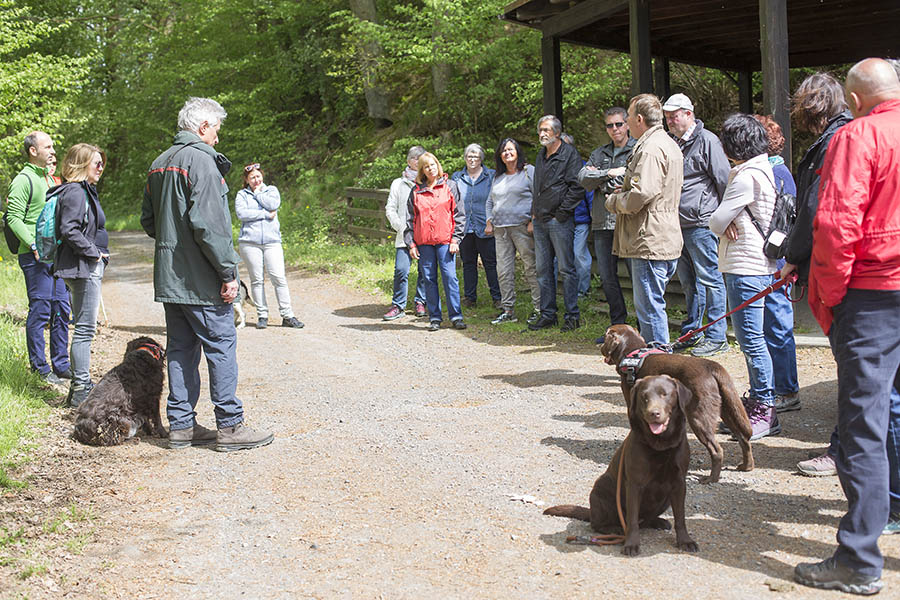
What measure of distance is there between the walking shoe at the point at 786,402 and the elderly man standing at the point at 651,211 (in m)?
0.96

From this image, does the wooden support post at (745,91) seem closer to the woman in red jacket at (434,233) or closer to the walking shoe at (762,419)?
the woman in red jacket at (434,233)

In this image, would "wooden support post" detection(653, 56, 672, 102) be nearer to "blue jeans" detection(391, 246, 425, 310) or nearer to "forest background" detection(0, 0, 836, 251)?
"forest background" detection(0, 0, 836, 251)

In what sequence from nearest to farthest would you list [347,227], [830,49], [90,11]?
1. [830,49]
2. [347,227]
3. [90,11]

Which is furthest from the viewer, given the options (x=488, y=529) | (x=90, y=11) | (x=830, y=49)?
(x=90, y=11)

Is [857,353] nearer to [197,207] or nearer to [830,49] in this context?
[197,207]

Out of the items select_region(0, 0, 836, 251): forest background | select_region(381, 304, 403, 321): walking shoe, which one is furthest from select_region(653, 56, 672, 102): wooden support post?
select_region(381, 304, 403, 321): walking shoe

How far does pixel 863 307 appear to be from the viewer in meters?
3.25

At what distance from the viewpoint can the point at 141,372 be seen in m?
5.87

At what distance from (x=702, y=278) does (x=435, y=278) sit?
343 cm

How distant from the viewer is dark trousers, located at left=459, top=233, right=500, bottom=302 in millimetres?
10938

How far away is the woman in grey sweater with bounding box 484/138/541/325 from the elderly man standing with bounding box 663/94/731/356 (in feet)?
7.70

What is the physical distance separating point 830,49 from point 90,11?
82.2 ft

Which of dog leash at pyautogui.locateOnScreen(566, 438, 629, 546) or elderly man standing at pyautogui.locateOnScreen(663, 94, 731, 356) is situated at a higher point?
elderly man standing at pyautogui.locateOnScreen(663, 94, 731, 356)

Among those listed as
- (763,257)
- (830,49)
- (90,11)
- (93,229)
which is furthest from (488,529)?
(90,11)
